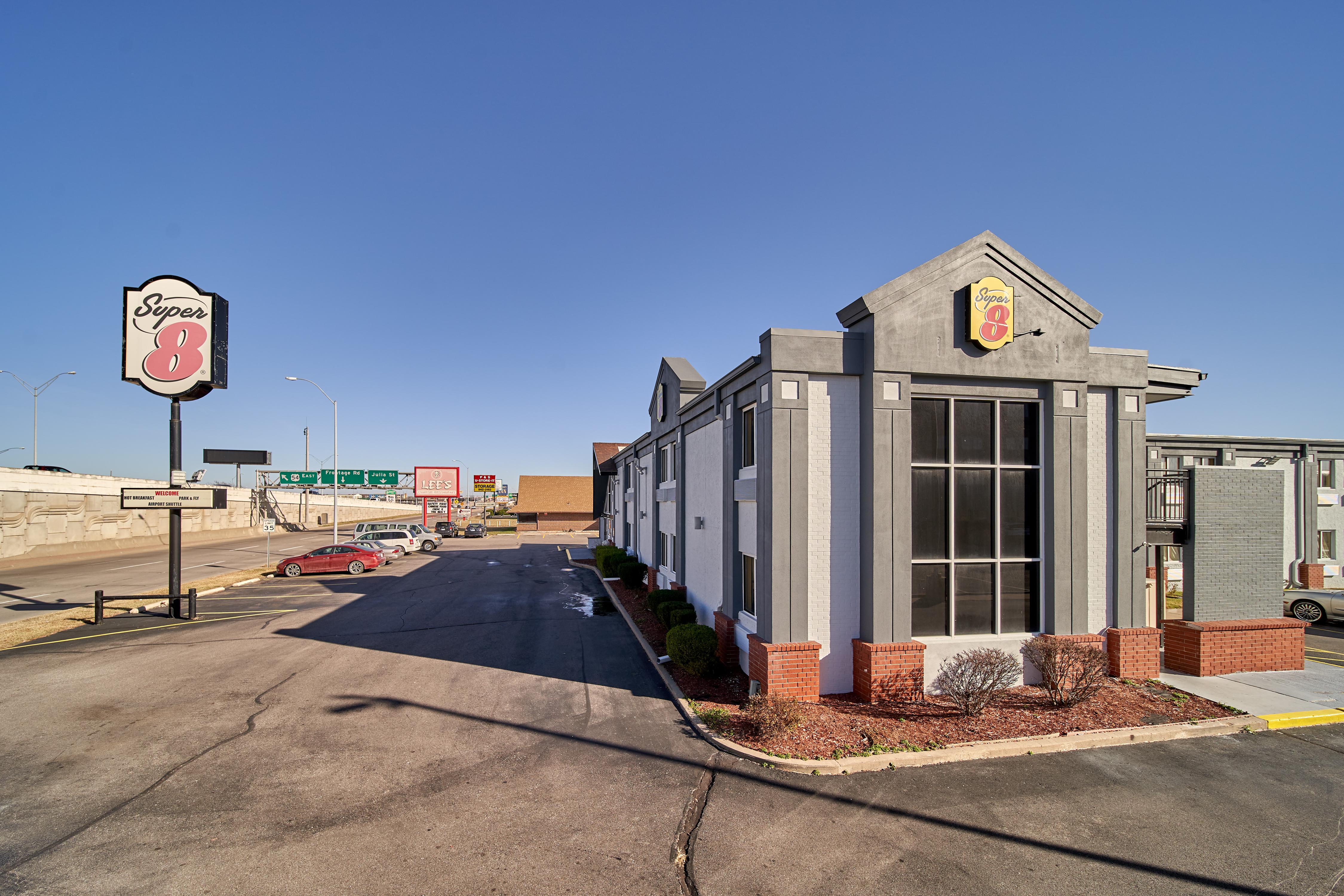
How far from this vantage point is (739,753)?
8586 mm

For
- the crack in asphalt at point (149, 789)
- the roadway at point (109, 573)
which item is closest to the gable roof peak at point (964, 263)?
the crack in asphalt at point (149, 789)

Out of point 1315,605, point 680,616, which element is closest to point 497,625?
point 680,616

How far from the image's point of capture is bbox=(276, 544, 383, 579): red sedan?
3011 cm

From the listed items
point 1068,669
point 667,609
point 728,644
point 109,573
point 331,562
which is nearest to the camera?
point 1068,669

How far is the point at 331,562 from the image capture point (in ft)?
102

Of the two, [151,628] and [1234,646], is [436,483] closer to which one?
[151,628]

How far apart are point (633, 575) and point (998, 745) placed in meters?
17.5

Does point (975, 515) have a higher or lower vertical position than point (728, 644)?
higher

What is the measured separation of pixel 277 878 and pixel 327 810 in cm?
132

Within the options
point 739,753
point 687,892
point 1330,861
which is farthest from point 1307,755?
point 687,892

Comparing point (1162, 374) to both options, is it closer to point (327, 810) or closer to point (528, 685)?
point (528, 685)

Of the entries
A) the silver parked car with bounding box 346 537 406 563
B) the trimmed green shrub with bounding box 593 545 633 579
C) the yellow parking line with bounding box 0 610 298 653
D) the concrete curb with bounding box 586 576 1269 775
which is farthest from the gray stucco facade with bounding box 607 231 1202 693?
the silver parked car with bounding box 346 537 406 563

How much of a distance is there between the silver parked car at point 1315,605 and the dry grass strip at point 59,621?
116 ft

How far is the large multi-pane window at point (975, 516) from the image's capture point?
10938 mm
